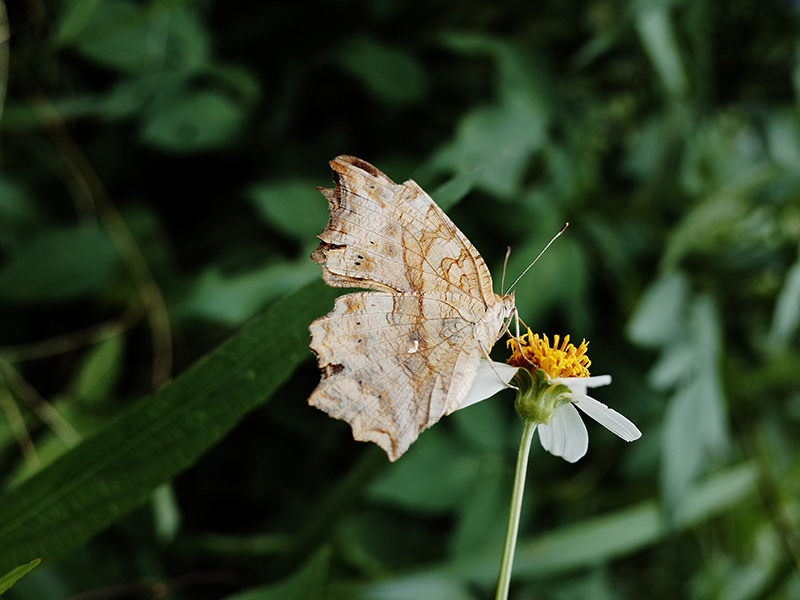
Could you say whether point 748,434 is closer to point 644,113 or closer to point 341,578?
point 644,113

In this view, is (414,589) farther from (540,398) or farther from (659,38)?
(659,38)

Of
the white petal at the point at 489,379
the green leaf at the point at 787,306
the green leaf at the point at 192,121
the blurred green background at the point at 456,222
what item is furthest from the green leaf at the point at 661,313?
the green leaf at the point at 192,121

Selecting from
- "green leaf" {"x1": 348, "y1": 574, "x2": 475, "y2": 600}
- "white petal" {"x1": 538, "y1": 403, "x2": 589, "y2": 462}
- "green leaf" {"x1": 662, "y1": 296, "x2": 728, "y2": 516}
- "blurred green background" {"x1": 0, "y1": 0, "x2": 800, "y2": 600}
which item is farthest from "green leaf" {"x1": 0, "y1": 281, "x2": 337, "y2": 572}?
"green leaf" {"x1": 662, "y1": 296, "x2": 728, "y2": 516}

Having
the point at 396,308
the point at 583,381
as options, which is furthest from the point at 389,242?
the point at 583,381

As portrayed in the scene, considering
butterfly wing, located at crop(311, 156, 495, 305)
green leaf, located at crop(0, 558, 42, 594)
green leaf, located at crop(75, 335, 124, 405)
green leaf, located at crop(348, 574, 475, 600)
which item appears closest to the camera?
green leaf, located at crop(0, 558, 42, 594)

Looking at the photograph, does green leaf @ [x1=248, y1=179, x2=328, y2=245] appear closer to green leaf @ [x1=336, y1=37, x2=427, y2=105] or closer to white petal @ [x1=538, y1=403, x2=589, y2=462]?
green leaf @ [x1=336, y1=37, x2=427, y2=105]

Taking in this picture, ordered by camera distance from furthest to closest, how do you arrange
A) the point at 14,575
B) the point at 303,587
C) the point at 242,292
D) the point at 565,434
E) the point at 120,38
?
the point at 120,38 < the point at 242,292 < the point at 303,587 < the point at 565,434 < the point at 14,575

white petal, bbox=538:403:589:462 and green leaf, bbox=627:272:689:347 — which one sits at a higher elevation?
green leaf, bbox=627:272:689:347

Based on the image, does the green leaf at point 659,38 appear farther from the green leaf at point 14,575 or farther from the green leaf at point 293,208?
the green leaf at point 14,575
